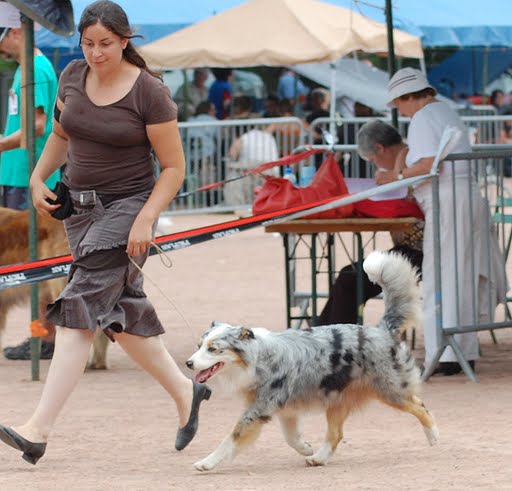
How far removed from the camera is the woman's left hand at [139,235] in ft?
17.8

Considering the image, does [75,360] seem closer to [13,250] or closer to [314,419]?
[314,419]

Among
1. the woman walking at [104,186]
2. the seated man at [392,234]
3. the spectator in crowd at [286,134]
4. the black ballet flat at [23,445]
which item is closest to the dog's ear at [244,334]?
the woman walking at [104,186]

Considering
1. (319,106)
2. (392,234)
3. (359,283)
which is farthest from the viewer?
(319,106)

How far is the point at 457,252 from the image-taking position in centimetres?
793

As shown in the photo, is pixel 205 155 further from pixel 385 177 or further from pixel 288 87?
pixel 385 177

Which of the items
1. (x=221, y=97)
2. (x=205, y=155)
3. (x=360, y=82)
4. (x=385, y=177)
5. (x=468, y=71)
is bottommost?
(x=205, y=155)

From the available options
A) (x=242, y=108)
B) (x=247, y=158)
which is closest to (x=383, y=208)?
(x=247, y=158)

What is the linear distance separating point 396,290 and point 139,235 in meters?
1.25

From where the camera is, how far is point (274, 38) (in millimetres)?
18594

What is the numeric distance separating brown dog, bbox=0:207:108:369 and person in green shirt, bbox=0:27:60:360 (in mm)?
309

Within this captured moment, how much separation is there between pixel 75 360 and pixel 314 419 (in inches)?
68.1

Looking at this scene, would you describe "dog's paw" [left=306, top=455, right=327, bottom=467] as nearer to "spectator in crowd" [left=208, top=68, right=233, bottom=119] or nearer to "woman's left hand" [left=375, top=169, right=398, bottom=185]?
"woman's left hand" [left=375, top=169, right=398, bottom=185]

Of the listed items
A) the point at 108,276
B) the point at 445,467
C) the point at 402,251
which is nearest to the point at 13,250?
the point at 402,251

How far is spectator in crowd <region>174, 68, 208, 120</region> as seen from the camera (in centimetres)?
2373
